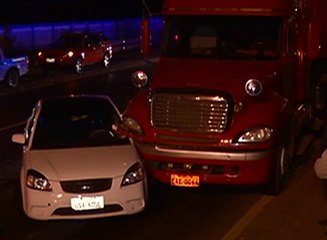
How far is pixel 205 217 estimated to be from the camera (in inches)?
359

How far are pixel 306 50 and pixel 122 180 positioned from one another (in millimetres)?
4358

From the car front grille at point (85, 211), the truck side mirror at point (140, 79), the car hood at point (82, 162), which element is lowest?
the car front grille at point (85, 211)

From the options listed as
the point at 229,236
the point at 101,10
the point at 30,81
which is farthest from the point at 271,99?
the point at 101,10

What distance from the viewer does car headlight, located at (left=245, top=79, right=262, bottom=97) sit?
31.3 ft

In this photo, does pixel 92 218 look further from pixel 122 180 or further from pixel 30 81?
pixel 30 81

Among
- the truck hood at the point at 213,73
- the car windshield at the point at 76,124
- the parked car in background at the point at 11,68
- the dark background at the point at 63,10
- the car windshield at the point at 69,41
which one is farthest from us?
the dark background at the point at 63,10

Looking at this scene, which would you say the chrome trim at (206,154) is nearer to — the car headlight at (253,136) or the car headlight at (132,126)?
the car headlight at (253,136)

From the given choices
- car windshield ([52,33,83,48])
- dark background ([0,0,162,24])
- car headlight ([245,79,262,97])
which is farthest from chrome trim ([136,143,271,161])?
dark background ([0,0,162,24])

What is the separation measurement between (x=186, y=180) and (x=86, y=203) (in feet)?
5.58

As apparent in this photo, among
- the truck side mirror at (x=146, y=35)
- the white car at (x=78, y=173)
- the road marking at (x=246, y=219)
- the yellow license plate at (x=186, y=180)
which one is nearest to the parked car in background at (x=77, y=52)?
the truck side mirror at (x=146, y=35)

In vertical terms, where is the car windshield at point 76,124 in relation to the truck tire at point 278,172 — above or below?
above

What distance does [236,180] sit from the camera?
31.3ft

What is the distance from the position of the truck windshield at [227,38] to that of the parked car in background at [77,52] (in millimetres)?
17647

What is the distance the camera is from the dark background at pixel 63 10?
1765 inches
